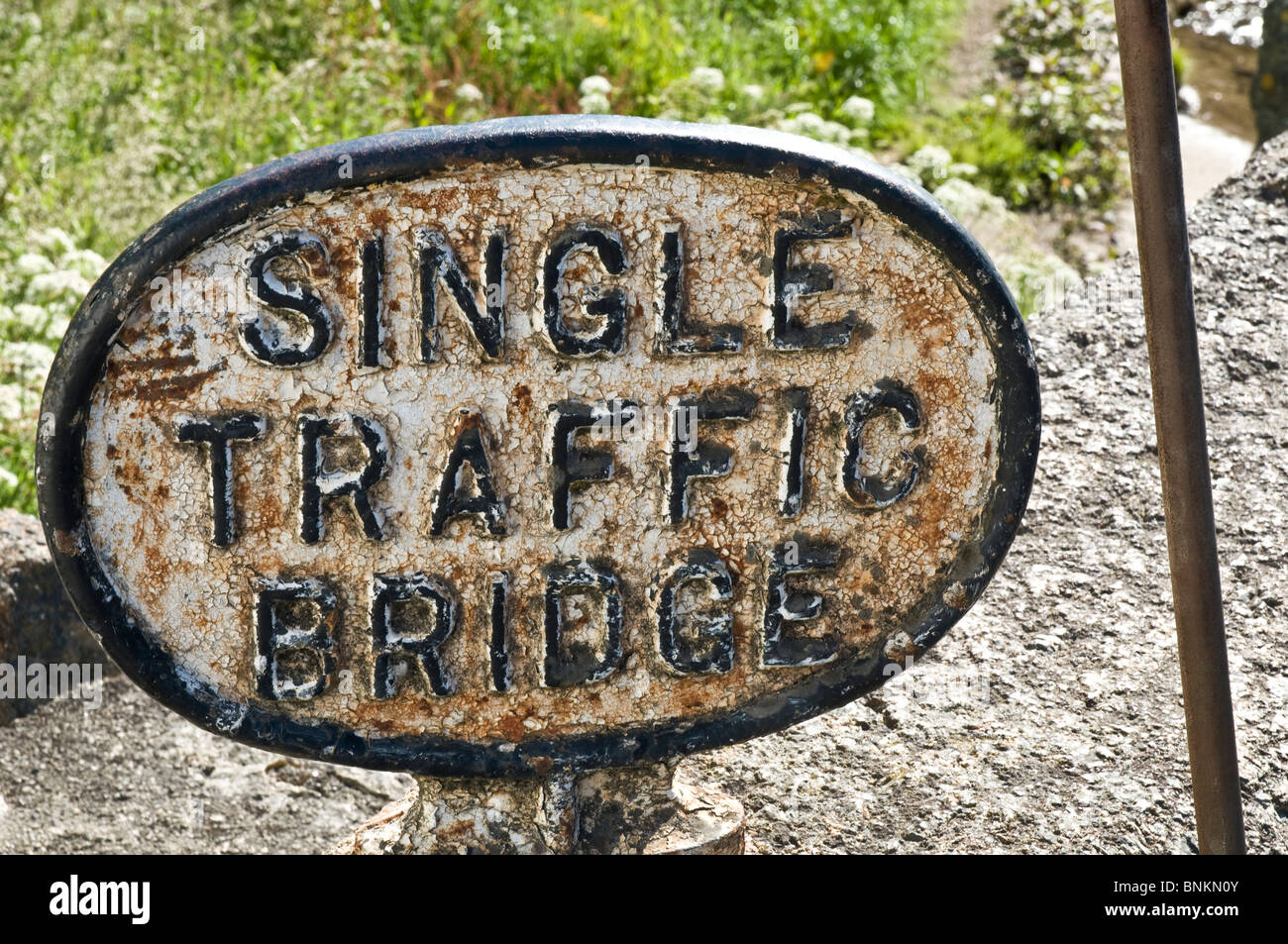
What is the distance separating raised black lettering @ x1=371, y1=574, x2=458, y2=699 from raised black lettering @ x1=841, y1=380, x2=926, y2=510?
20.2 inches

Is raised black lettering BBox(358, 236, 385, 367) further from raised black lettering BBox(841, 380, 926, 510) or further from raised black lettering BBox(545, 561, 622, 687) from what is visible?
raised black lettering BBox(841, 380, 926, 510)

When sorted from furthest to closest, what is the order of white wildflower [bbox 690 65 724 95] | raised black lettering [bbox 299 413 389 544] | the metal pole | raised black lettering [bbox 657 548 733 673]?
white wildflower [bbox 690 65 724 95], raised black lettering [bbox 657 548 733 673], raised black lettering [bbox 299 413 389 544], the metal pole

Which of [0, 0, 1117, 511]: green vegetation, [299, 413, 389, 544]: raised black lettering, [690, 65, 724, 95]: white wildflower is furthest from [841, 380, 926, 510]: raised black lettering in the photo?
[690, 65, 724, 95]: white wildflower

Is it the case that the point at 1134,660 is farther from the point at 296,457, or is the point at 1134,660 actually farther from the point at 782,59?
the point at 782,59

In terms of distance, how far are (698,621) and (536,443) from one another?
308 mm

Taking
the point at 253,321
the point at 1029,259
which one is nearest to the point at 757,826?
the point at 253,321

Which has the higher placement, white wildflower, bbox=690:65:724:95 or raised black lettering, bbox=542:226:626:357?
white wildflower, bbox=690:65:724:95

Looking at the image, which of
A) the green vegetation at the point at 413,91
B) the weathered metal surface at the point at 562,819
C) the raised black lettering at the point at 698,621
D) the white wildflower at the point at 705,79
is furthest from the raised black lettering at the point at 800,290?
the white wildflower at the point at 705,79

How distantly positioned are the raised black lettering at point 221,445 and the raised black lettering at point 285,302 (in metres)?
0.08

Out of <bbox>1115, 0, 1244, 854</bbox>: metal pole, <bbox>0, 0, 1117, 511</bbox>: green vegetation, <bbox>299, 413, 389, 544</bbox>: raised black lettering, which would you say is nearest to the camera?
<bbox>1115, 0, 1244, 854</bbox>: metal pole

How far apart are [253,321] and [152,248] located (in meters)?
0.13

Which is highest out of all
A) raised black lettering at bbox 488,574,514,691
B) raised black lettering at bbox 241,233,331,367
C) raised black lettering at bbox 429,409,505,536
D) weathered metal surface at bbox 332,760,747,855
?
raised black lettering at bbox 241,233,331,367

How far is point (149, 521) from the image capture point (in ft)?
5.02

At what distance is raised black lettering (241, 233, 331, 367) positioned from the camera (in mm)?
1453
